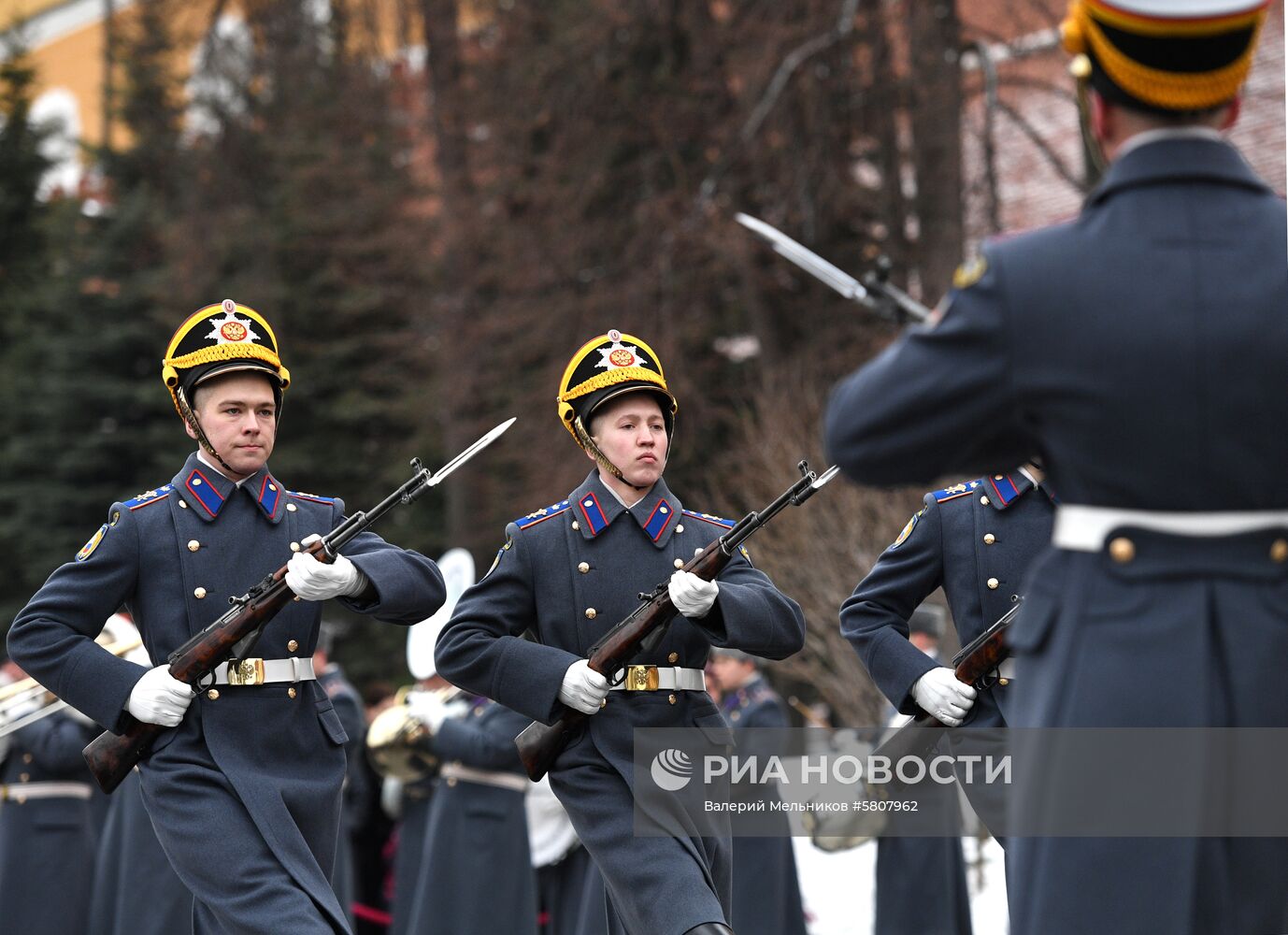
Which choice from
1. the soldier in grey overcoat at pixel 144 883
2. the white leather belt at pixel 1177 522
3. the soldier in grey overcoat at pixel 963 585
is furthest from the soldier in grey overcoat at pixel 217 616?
the white leather belt at pixel 1177 522

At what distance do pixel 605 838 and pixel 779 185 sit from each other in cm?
1322

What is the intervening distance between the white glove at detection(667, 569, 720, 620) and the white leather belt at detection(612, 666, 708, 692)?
30cm

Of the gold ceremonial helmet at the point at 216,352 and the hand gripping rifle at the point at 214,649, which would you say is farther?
the gold ceremonial helmet at the point at 216,352

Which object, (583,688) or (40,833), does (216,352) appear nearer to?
(583,688)

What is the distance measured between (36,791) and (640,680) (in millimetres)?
5335

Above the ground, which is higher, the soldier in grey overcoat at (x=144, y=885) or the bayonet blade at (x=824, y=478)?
the bayonet blade at (x=824, y=478)

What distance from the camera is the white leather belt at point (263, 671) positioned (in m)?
5.96

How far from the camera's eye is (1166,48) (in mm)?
3443

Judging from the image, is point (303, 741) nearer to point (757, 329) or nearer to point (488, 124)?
point (757, 329)

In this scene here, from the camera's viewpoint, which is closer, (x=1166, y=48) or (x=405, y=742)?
(x=1166, y=48)

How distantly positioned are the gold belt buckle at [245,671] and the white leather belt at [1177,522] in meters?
3.17

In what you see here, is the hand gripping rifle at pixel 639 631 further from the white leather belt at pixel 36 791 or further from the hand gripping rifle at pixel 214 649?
the white leather belt at pixel 36 791

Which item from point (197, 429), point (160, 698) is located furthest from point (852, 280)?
point (160, 698)

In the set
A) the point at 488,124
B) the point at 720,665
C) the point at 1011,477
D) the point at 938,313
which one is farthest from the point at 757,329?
the point at 938,313
